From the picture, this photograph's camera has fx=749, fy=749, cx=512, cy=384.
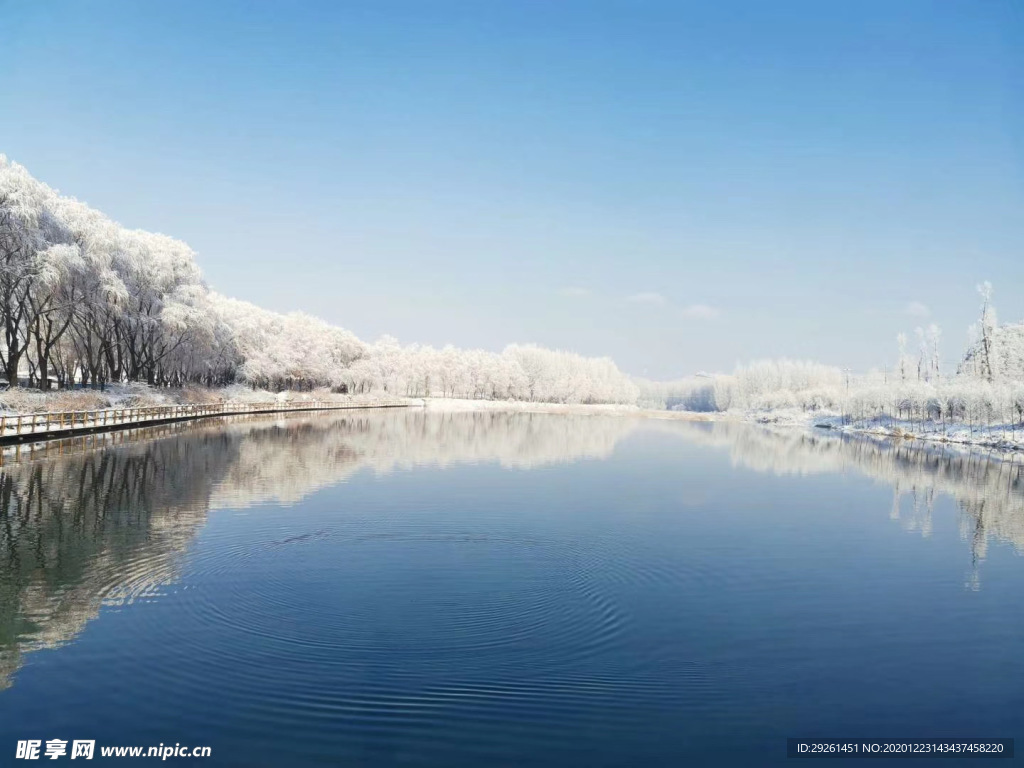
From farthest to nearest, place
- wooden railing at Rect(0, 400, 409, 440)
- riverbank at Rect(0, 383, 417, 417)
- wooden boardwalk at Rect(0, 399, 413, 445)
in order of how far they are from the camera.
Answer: riverbank at Rect(0, 383, 417, 417) → wooden railing at Rect(0, 400, 409, 440) → wooden boardwalk at Rect(0, 399, 413, 445)

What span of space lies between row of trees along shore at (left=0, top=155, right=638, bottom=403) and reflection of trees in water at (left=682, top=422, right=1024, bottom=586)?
43.6 meters

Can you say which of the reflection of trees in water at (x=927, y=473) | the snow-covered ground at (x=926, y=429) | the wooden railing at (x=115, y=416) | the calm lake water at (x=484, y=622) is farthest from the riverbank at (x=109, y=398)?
the snow-covered ground at (x=926, y=429)

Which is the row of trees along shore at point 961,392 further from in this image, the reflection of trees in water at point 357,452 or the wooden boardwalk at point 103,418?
the wooden boardwalk at point 103,418

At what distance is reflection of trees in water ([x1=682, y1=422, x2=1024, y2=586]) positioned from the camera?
83.5 ft

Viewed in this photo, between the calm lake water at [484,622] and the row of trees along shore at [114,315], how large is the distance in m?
22.6

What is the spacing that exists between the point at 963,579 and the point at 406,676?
14086 mm

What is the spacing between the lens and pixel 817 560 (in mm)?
18906

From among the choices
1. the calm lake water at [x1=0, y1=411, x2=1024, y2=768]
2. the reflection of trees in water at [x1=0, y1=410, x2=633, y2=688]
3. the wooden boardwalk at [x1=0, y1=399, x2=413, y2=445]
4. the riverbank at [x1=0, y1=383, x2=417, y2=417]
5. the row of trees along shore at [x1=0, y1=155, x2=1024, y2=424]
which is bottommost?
the calm lake water at [x1=0, y1=411, x2=1024, y2=768]

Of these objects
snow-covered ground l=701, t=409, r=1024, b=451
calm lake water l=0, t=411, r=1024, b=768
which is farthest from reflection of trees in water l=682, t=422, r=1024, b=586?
snow-covered ground l=701, t=409, r=1024, b=451

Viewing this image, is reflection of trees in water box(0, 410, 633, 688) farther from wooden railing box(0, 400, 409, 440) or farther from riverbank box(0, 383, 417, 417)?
riverbank box(0, 383, 417, 417)

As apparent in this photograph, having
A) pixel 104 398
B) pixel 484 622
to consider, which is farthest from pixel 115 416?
pixel 484 622

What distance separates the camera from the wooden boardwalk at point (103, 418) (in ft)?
119

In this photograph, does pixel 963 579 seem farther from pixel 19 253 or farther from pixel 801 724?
pixel 19 253

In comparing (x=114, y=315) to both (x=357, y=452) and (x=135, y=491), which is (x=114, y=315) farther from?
(x=135, y=491)
